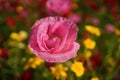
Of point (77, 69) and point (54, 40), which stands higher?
point (54, 40)

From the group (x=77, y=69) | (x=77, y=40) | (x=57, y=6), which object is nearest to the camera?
(x=77, y=69)

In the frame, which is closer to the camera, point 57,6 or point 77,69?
point 77,69

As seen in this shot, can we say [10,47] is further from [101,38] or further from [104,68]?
[101,38]

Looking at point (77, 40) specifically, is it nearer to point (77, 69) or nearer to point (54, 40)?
point (77, 69)

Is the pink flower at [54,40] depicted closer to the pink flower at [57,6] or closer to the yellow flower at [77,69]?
the yellow flower at [77,69]

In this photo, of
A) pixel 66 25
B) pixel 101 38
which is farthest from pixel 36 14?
pixel 66 25

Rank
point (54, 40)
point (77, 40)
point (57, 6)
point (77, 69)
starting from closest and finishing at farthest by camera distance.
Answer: point (54, 40), point (77, 69), point (57, 6), point (77, 40)

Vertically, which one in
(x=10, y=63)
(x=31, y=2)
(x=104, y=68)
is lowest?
(x=104, y=68)

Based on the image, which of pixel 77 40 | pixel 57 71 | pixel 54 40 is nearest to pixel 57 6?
pixel 77 40

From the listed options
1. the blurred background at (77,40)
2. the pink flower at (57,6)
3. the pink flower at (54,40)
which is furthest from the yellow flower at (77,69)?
the pink flower at (57,6)
